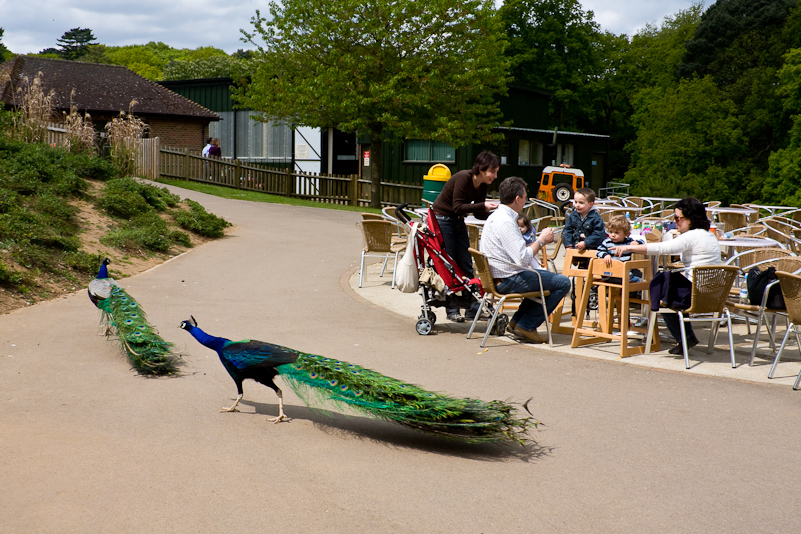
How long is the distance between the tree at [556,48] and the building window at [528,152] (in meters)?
Answer: 16.7

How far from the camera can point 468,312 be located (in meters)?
9.48

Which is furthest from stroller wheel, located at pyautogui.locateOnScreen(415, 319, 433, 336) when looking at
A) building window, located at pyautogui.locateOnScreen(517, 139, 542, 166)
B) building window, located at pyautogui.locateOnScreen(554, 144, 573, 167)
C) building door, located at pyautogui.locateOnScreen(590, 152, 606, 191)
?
building door, located at pyautogui.locateOnScreen(590, 152, 606, 191)

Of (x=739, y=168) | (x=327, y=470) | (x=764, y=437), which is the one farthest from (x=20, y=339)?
(x=739, y=168)

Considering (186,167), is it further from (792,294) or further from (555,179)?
(792,294)

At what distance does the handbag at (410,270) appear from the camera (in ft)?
27.3

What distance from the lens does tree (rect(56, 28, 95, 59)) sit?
113 metres

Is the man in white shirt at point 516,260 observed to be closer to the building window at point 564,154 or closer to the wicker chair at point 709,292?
the wicker chair at point 709,292

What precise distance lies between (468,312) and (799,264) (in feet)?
11.9

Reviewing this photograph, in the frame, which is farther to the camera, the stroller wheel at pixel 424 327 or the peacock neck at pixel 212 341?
the stroller wheel at pixel 424 327

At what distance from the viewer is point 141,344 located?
667cm

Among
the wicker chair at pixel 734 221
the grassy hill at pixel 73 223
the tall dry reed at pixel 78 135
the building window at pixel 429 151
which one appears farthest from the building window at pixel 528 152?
the grassy hill at pixel 73 223

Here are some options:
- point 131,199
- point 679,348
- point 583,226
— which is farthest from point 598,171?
point 679,348

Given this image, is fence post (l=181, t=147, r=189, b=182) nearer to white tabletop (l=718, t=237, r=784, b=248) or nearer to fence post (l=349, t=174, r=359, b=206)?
fence post (l=349, t=174, r=359, b=206)

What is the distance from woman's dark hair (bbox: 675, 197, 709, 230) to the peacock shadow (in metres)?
3.35
